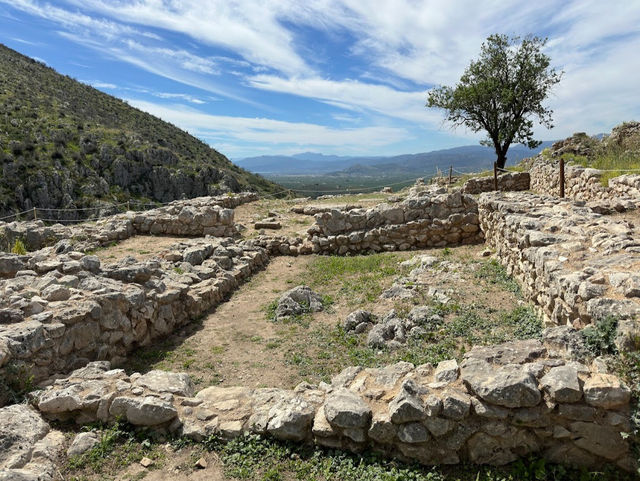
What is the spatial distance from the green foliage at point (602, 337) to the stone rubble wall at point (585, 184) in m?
7.90

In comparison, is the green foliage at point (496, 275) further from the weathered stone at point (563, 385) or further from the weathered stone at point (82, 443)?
the weathered stone at point (82, 443)

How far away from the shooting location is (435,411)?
4156 mm

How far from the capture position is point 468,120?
95.4 ft

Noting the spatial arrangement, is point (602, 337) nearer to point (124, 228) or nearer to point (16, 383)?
point (16, 383)

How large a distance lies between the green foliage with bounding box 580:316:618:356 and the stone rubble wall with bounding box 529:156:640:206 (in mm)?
7905

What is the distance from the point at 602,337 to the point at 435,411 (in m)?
2.16

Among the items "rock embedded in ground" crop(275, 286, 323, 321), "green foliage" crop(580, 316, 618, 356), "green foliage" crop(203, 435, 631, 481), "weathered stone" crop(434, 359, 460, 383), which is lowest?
"green foliage" crop(203, 435, 631, 481)

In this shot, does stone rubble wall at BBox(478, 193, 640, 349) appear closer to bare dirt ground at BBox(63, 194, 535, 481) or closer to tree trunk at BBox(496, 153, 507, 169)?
bare dirt ground at BBox(63, 194, 535, 481)

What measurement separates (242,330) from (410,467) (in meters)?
5.47

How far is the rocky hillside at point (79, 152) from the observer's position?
43.6 meters

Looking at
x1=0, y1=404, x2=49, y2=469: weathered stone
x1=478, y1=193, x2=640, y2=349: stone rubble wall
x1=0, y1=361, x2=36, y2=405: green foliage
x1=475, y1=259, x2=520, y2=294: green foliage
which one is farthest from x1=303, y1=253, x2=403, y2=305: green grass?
x1=0, y1=404, x2=49, y2=469: weathered stone

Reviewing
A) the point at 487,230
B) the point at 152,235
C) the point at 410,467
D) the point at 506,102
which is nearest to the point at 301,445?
the point at 410,467

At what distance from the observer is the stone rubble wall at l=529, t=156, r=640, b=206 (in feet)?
38.1

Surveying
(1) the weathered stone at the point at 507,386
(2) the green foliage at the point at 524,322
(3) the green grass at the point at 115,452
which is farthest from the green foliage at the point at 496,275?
(3) the green grass at the point at 115,452
